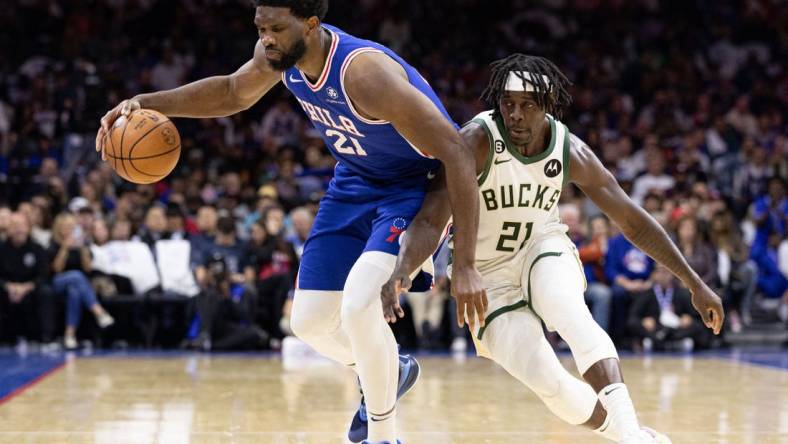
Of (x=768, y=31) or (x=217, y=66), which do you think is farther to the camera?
(x=768, y=31)

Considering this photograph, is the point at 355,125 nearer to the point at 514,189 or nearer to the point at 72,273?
the point at 514,189

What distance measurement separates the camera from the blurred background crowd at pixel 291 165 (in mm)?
10812

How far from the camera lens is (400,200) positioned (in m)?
4.44

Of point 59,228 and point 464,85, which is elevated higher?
point 464,85

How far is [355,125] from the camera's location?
4.25 metres

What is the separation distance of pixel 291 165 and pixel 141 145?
7855mm

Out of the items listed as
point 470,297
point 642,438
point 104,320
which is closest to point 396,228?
point 470,297

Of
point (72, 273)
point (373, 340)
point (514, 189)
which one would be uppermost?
point (514, 189)

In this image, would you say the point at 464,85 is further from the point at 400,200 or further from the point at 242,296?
the point at 400,200

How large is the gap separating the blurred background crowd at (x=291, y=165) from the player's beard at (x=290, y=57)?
21.5 ft

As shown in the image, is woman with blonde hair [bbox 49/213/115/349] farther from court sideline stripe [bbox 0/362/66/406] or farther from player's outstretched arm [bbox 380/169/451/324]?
player's outstretched arm [bbox 380/169/451/324]

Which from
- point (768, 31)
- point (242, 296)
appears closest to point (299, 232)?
point (242, 296)

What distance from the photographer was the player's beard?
163 inches

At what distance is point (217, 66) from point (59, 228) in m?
4.65
